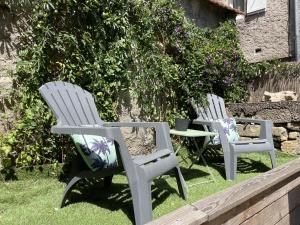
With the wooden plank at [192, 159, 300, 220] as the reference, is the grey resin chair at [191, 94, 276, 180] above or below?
below

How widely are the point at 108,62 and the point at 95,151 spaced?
153 centimetres

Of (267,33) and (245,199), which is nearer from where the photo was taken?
(245,199)

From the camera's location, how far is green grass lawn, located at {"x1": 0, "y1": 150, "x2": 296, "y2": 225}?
2621 mm

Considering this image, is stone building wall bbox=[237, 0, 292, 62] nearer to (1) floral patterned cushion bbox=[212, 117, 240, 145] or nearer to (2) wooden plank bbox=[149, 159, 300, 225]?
(1) floral patterned cushion bbox=[212, 117, 240, 145]

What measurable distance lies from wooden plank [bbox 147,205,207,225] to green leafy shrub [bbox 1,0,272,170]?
7.92ft

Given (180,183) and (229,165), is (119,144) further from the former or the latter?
(229,165)

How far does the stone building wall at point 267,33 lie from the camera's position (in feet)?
23.9

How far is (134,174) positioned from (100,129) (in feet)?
1.10

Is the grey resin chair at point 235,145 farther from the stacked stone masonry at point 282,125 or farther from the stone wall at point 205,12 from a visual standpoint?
the stone wall at point 205,12

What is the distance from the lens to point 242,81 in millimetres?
6141

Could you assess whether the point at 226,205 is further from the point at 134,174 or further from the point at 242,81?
the point at 242,81

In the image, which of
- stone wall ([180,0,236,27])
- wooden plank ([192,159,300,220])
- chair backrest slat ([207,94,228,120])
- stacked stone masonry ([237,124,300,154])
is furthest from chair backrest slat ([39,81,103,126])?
stone wall ([180,0,236,27])

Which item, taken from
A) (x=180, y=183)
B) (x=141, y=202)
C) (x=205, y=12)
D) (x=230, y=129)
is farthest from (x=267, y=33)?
(x=141, y=202)

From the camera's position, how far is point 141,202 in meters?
2.24
